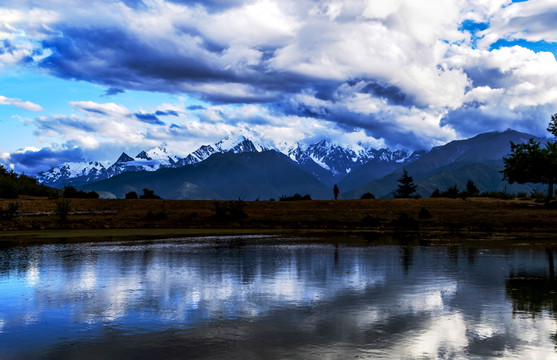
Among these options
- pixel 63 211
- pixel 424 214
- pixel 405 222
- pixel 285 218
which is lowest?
pixel 405 222

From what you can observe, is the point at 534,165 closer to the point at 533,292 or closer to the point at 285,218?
the point at 285,218

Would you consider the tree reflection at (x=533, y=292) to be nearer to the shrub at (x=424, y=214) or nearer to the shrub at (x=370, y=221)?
the shrub at (x=370, y=221)

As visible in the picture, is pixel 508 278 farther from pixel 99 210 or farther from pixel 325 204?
pixel 99 210

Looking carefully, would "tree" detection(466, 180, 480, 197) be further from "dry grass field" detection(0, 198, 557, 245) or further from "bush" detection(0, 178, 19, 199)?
"bush" detection(0, 178, 19, 199)

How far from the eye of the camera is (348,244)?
114 feet

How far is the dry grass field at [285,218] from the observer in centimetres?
4806

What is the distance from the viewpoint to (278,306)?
52.6 ft

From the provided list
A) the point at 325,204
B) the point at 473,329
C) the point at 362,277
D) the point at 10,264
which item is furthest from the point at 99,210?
the point at 473,329

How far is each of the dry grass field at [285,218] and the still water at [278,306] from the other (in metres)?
21.2

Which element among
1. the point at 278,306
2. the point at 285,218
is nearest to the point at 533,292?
the point at 278,306

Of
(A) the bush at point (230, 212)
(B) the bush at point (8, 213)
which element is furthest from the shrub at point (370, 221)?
(B) the bush at point (8, 213)

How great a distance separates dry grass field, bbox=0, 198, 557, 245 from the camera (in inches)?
1892

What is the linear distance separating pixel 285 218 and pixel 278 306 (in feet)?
127

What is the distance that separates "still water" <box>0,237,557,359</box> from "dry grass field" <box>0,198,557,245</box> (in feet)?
69.5
